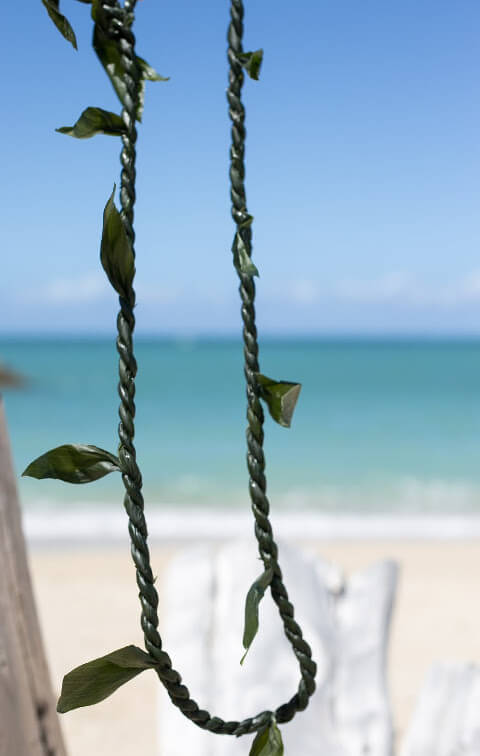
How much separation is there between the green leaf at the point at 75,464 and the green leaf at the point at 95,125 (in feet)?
0.57

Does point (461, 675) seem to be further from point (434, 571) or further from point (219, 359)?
point (219, 359)

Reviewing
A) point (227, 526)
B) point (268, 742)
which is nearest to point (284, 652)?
point (268, 742)

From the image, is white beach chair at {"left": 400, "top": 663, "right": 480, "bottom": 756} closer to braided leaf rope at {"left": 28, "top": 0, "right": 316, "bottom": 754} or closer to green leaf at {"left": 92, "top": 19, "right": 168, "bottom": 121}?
braided leaf rope at {"left": 28, "top": 0, "right": 316, "bottom": 754}

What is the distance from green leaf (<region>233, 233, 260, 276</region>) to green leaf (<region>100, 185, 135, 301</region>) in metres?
0.06

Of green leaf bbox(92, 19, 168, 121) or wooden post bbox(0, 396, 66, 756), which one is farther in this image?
wooden post bbox(0, 396, 66, 756)

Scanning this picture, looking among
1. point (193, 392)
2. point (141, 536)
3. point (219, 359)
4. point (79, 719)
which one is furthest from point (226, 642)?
point (219, 359)

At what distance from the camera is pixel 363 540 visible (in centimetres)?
457

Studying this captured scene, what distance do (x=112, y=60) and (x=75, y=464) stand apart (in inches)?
9.0

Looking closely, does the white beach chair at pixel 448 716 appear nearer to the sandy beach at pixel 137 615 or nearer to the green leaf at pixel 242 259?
the green leaf at pixel 242 259

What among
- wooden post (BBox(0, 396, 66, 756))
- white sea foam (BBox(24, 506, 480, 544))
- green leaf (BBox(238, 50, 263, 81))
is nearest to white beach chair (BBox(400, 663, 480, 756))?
wooden post (BBox(0, 396, 66, 756))

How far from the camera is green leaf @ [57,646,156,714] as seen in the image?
16.1 inches

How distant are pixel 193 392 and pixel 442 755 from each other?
13.7 m

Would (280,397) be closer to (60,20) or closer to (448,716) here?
(60,20)

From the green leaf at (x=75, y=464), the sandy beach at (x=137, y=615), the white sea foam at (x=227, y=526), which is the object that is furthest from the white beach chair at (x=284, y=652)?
the white sea foam at (x=227, y=526)
